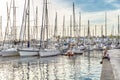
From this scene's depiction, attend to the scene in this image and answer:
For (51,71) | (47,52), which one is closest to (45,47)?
(47,52)

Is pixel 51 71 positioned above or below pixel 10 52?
below

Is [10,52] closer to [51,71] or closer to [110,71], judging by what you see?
[51,71]

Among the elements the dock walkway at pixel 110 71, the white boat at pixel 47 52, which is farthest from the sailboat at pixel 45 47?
the dock walkway at pixel 110 71

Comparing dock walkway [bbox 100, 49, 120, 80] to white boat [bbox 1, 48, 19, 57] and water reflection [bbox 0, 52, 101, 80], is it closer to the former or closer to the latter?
water reflection [bbox 0, 52, 101, 80]

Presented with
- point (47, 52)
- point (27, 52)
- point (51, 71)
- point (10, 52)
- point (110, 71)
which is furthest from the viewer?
point (10, 52)

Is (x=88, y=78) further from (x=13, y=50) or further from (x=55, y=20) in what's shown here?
(x=55, y=20)

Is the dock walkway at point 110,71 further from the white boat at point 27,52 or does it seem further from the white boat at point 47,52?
the white boat at point 27,52

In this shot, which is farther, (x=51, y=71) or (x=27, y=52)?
(x=27, y=52)

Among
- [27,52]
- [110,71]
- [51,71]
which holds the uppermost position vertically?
[27,52]

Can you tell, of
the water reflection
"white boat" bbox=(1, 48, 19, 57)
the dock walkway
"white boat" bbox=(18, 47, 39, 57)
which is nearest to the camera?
the dock walkway

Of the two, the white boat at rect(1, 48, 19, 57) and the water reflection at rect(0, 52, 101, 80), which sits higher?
the white boat at rect(1, 48, 19, 57)

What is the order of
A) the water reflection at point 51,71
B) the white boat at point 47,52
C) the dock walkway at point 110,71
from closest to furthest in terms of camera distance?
the dock walkway at point 110,71 → the water reflection at point 51,71 → the white boat at point 47,52

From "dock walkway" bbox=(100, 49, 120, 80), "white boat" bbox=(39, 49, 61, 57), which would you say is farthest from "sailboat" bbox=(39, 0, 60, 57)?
"dock walkway" bbox=(100, 49, 120, 80)

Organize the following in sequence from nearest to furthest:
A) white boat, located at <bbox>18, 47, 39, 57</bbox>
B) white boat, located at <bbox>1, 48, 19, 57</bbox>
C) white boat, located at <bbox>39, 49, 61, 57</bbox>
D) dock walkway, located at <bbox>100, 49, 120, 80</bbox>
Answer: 1. dock walkway, located at <bbox>100, 49, 120, 80</bbox>
2. white boat, located at <bbox>39, 49, 61, 57</bbox>
3. white boat, located at <bbox>18, 47, 39, 57</bbox>
4. white boat, located at <bbox>1, 48, 19, 57</bbox>
